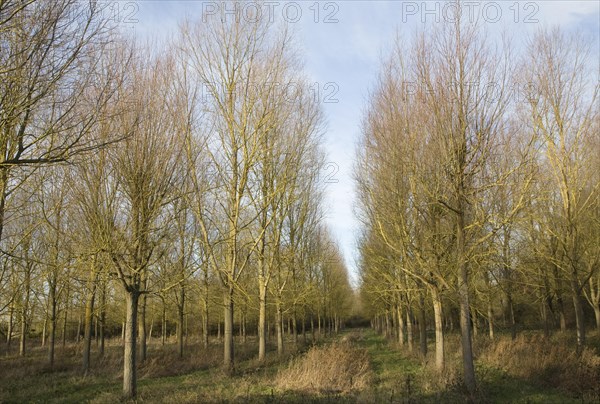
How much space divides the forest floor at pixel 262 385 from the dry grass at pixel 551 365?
0.25 metres

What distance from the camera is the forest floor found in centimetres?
800

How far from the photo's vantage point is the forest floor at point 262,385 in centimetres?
800

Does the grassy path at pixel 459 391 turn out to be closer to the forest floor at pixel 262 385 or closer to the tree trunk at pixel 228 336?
the forest floor at pixel 262 385

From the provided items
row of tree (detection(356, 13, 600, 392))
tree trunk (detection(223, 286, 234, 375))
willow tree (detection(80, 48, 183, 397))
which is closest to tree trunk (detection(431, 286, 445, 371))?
row of tree (detection(356, 13, 600, 392))

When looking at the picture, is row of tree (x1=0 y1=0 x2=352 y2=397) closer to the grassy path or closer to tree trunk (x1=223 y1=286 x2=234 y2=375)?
tree trunk (x1=223 y1=286 x2=234 y2=375)

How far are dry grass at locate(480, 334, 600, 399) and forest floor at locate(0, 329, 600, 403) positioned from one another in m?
0.25

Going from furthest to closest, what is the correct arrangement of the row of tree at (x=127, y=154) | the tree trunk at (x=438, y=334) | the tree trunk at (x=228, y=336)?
the tree trunk at (x=228, y=336) → the tree trunk at (x=438, y=334) → the row of tree at (x=127, y=154)

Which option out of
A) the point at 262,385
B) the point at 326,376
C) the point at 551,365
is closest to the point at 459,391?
the point at 326,376

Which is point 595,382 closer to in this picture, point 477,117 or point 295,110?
point 477,117

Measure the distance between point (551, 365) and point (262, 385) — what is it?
6961 millimetres

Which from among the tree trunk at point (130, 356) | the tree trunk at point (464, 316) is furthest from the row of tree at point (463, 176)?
the tree trunk at point (130, 356)

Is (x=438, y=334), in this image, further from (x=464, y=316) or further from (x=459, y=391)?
(x=459, y=391)

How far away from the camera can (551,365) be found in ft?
33.8

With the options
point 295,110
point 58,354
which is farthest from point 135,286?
point 58,354
